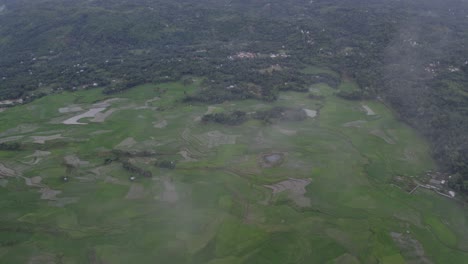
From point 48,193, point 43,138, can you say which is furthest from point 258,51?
point 48,193

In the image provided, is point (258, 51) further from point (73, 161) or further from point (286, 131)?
point (73, 161)

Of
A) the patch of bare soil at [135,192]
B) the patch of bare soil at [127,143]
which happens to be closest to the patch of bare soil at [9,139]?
the patch of bare soil at [127,143]

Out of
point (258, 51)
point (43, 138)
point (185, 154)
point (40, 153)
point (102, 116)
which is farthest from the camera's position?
point (258, 51)

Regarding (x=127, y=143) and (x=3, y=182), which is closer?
(x=3, y=182)

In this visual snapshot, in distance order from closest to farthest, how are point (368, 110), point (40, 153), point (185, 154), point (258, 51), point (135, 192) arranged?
1. point (135, 192)
2. point (185, 154)
3. point (40, 153)
4. point (368, 110)
5. point (258, 51)

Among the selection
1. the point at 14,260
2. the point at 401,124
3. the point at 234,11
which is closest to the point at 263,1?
the point at 234,11

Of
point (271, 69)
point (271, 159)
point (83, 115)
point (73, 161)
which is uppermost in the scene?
point (271, 69)

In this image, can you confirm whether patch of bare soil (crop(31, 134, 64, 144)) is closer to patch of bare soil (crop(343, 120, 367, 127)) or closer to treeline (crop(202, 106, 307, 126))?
treeline (crop(202, 106, 307, 126))
